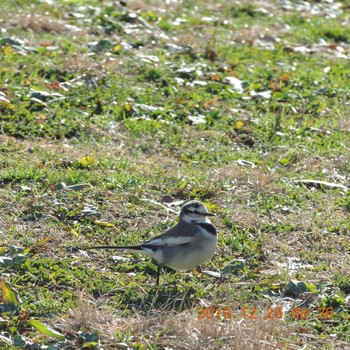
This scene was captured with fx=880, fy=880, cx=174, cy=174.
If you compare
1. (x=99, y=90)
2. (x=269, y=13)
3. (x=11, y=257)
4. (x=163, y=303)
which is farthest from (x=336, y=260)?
(x=269, y=13)

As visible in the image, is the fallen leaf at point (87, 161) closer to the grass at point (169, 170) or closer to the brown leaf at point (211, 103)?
the grass at point (169, 170)

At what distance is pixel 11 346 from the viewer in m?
4.56

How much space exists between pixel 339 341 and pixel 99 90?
4.22 m

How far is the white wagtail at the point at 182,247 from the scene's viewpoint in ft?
17.6

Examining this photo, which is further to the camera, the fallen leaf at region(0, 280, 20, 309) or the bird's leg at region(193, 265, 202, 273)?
the bird's leg at region(193, 265, 202, 273)

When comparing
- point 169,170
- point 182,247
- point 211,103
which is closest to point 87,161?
→ point 169,170

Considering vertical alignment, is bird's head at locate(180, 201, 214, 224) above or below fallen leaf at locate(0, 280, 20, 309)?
→ above

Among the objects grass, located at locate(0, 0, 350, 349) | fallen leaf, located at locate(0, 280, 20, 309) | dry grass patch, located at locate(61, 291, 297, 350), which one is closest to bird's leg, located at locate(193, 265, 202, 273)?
grass, located at locate(0, 0, 350, 349)

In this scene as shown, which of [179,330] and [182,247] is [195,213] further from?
[179,330]

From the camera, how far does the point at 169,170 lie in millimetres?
7062

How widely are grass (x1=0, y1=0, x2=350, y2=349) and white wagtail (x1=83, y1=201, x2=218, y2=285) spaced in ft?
0.52

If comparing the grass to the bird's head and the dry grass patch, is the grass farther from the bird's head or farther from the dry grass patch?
the bird's head

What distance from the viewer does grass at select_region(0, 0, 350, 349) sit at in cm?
495

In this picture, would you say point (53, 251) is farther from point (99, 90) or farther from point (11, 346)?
point (99, 90)
